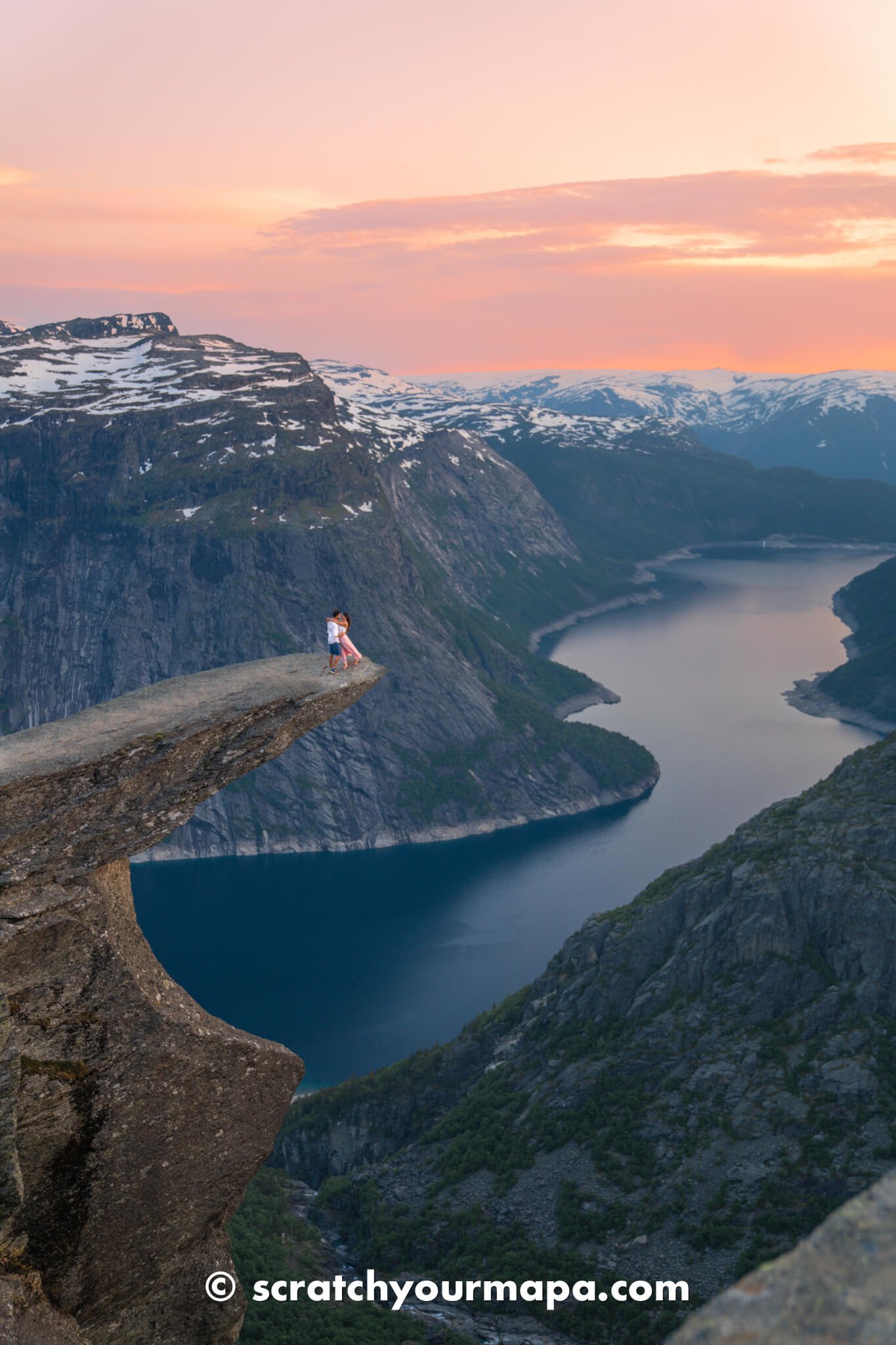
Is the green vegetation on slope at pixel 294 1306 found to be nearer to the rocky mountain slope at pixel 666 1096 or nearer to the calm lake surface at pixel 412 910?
the rocky mountain slope at pixel 666 1096

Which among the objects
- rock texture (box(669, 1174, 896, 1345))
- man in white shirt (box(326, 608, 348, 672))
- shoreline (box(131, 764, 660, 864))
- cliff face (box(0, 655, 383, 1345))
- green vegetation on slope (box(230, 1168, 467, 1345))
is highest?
rock texture (box(669, 1174, 896, 1345))

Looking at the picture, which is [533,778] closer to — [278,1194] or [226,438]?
[226,438]

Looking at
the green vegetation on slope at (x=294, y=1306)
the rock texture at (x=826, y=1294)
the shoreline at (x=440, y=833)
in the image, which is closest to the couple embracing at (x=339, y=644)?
the rock texture at (x=826, y=1294)

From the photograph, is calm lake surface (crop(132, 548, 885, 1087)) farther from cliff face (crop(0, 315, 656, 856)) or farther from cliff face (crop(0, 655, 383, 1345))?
cliff face (crop(0, 655, 383, 1345))

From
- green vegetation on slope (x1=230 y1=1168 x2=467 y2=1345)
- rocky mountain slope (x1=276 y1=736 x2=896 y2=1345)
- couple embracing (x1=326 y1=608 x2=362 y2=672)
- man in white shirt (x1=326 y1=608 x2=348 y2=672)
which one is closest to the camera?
man in white shirt (x1=326 y1=608 x2=348 y2=672)

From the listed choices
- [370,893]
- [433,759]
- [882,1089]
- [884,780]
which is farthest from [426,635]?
[882,1089]

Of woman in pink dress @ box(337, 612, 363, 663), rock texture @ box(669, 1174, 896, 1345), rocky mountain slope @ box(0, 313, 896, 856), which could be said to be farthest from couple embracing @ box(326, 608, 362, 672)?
rocky mountain slope @ box(0, 313, 896, 856)
